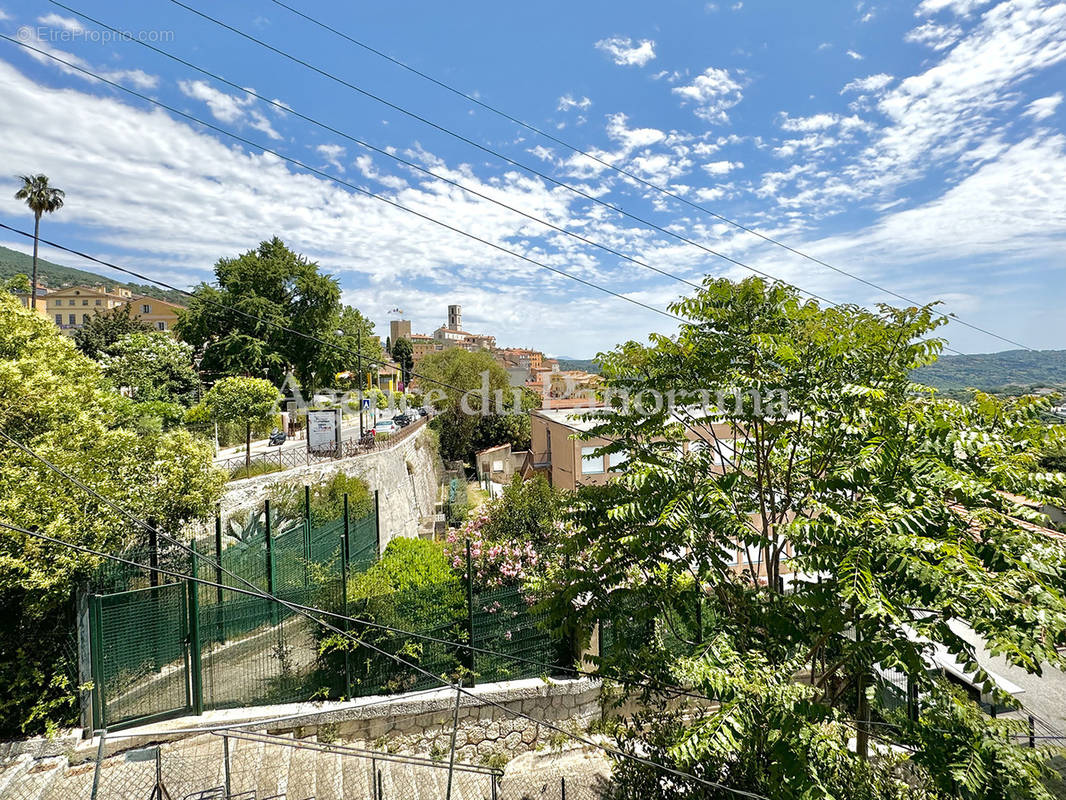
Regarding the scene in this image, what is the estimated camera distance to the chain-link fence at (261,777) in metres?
5.62

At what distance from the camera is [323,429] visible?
18.6 meters

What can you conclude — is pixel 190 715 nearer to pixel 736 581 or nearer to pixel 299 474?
pixel 736 581

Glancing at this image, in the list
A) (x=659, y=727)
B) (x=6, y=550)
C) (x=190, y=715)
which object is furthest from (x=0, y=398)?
(x=659, y=727)

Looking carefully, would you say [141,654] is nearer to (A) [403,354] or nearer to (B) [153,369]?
(B) [153,369]

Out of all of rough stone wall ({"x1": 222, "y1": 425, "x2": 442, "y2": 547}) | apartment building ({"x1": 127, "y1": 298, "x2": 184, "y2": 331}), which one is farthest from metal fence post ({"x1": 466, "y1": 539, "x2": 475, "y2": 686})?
apartment building ({"x1": 127, "y1": 298, "x2": 184, "y2": 331})

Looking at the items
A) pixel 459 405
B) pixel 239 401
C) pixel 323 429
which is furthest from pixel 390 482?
pixel 459 405

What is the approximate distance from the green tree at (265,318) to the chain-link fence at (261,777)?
81.6 feet

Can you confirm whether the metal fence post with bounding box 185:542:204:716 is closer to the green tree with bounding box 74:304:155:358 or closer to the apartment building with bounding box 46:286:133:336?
the green tree with bounding box 74:304:155:358

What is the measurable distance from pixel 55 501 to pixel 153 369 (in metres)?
20.4

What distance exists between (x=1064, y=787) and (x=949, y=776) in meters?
5.70

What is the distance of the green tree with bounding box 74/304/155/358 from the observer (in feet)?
102

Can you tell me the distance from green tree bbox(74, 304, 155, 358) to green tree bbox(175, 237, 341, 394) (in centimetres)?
470

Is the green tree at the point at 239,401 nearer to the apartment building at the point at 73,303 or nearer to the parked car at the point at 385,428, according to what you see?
the parked car at the point at 385,428

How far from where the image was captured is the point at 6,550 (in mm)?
5965
